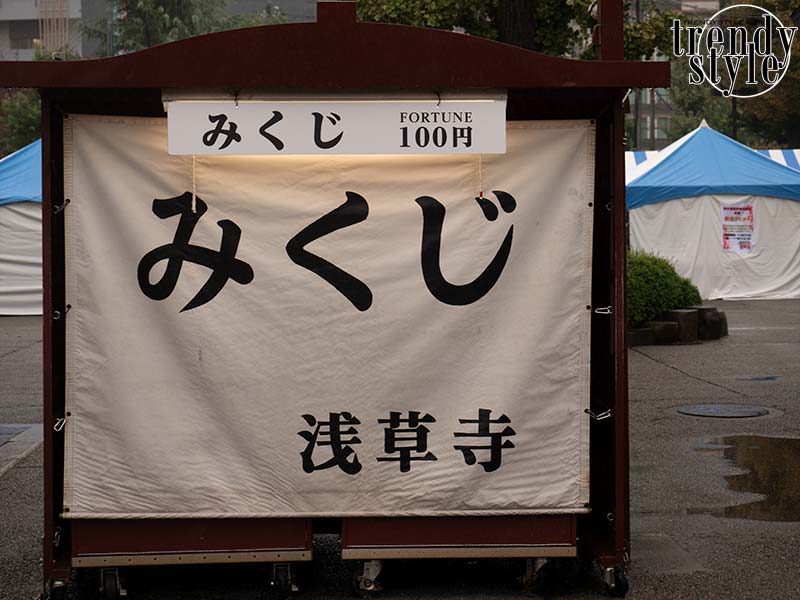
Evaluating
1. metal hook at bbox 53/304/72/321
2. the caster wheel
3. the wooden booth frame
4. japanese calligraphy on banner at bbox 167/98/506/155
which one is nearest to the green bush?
the wooden booth frame

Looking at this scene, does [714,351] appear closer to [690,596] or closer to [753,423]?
[753,423]

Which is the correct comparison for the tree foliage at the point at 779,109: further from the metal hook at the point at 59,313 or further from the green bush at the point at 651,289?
the metal hook at the point at 59,313

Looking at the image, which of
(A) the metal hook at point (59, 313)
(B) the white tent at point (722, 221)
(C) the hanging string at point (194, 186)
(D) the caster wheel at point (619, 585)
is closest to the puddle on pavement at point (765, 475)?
(D) the caster wheel at point (619, 585)

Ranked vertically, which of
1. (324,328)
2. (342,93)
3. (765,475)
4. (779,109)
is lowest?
(765,475)

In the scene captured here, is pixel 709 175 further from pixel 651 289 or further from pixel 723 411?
pixel 723 411

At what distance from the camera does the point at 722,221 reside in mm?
23656

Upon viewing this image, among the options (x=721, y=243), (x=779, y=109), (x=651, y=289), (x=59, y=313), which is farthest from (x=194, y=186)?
(x=779, y=109)

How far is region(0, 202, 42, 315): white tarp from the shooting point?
70.0ft

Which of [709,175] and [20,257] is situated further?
[709,175]

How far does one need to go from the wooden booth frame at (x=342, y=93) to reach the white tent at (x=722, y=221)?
1811 centimetres

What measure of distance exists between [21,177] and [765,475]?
17.3m

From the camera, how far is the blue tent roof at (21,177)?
2133 cm

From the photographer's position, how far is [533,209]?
5555 mm

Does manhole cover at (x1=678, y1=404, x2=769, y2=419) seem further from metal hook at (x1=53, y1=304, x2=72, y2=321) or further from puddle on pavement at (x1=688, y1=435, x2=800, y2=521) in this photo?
metal hook at (x1=53, y1=304, x2=72, y2=321)
